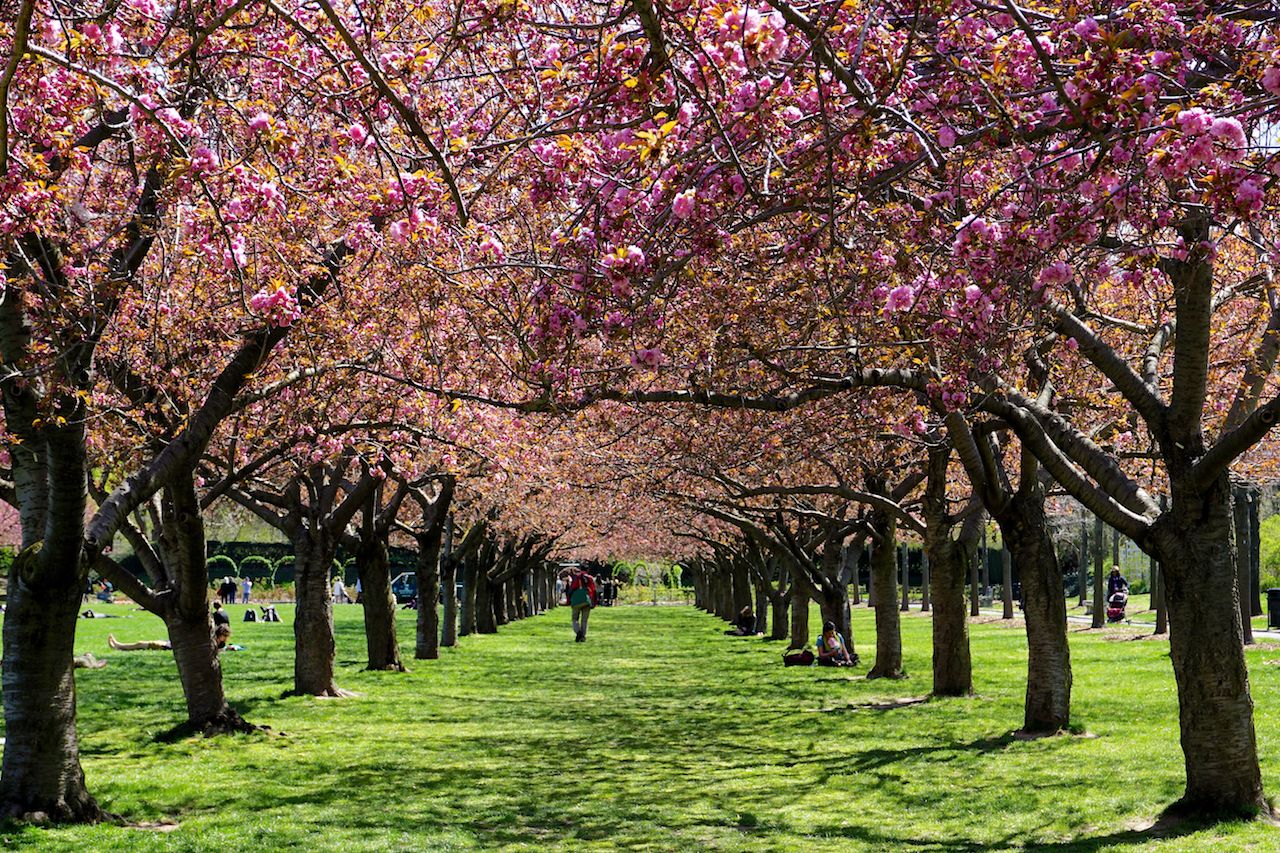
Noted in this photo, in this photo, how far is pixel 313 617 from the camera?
20500mm

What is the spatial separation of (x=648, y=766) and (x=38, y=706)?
6651 mm

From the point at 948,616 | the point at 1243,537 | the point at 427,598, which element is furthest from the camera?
the point at 1243,537

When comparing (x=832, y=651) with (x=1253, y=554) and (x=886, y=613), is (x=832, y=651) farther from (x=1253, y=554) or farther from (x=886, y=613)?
(x=1253, y=554)

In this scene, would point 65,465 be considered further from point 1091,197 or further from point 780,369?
point 1091,197

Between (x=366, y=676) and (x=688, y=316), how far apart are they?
16.4 m

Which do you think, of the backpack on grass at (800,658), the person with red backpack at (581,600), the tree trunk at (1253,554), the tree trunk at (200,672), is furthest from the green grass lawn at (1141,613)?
the tree trunk at (200,672)

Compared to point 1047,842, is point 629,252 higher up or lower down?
higher up

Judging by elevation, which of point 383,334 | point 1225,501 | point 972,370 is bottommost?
point 1225,501

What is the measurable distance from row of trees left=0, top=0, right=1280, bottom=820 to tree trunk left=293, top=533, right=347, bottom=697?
3.30 m

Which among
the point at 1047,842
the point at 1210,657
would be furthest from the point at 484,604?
the point at 1210,657

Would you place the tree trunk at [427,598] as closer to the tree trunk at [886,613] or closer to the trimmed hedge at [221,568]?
the tree trunk at [886,613]

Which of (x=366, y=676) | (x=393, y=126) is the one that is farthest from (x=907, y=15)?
(x=366, y=676)

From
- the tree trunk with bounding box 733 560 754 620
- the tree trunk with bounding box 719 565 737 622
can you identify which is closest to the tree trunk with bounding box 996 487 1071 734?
the tree trunk with bounding box 733 560 754 620

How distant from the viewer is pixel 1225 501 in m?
10.3
